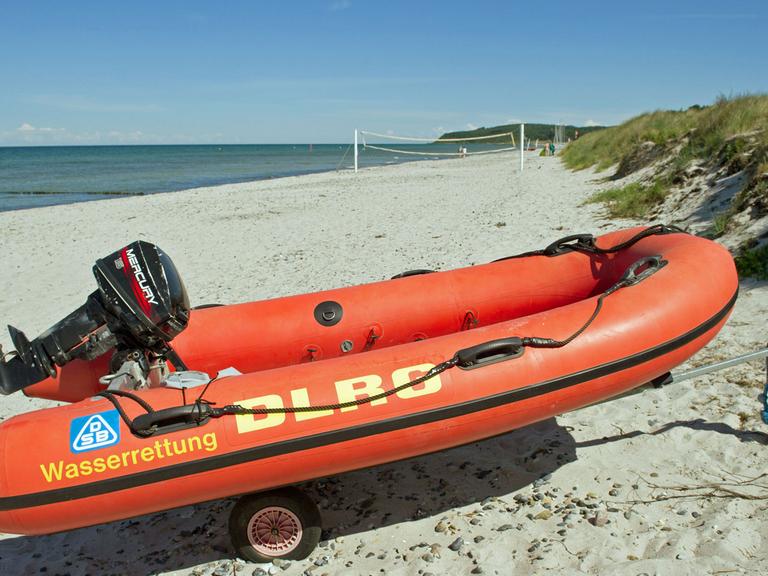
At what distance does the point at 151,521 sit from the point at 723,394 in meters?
3.07

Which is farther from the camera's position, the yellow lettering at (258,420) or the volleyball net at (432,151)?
the volleyball net at (432,151)

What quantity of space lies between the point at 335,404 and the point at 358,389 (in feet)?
0.37

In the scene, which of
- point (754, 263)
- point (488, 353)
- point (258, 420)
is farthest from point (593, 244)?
point (258, 420)

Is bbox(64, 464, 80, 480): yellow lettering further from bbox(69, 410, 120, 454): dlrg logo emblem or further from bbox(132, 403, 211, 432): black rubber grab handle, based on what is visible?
bbox(132, 403, 211, 432): black rubber grab handle

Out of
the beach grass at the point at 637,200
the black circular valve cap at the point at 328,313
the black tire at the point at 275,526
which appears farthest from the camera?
the beach grass at the point at 637,200

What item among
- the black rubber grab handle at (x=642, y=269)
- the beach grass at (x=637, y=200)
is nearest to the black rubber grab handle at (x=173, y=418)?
the black rubber grab handle at (x=642, y=269)

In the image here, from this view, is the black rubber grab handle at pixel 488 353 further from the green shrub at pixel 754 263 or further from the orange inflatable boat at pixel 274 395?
the green shrub at pixel 754 263

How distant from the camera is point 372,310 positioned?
3781 mm

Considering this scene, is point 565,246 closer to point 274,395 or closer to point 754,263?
point 754,263

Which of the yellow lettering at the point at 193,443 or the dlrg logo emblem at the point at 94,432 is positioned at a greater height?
the dlrg logo emblem at the point at 94,432

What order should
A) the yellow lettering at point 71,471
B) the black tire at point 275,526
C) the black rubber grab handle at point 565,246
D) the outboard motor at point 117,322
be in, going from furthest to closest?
the black rubber grab handle at point 565,246
the outboard motor at point 117,322
the black tire at point 275,526
the yellow lettering at point 71,471

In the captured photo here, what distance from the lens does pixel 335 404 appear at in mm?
2523

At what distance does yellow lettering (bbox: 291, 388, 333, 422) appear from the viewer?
2506 mm

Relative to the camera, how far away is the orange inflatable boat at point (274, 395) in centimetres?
244
